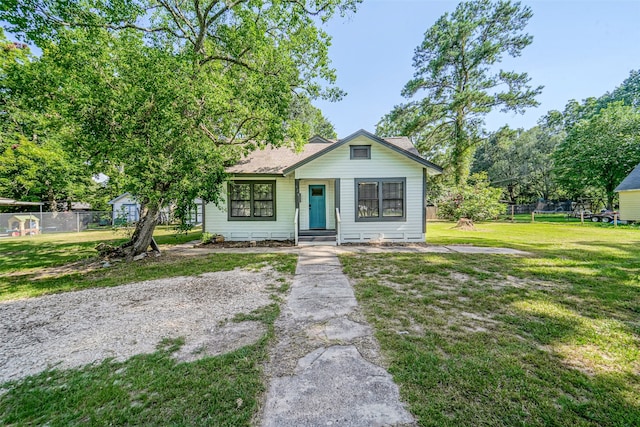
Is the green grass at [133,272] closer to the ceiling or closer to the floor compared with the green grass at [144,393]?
closer to the ceiling

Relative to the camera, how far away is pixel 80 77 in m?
6.64

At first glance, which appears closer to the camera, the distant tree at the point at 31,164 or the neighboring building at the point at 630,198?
the neighboring building at the point at 630,198

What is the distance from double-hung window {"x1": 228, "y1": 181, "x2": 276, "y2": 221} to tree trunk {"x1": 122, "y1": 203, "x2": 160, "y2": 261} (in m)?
3.20

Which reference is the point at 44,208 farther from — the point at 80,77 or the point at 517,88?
the point at 517,88

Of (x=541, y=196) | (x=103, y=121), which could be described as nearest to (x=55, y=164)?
(x=103, y=121)

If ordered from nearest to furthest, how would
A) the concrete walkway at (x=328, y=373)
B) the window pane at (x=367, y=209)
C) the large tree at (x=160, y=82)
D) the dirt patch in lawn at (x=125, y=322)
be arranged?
the concrete walkway at (x=328, y=373)
the dirt patch in lawn at (x=125, y=322)
the large tree at (x=160, y=82)
the window pane at (x=367, y=209)

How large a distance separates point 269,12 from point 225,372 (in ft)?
34.1

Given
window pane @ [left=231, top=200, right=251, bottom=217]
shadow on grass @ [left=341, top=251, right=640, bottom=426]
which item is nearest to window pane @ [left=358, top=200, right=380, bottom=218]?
shadow on grass @ [left=341, top=251, right=640, bottom=426]

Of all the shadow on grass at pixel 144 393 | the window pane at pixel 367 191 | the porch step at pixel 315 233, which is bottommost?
the shadow on grass at pixel 144 393

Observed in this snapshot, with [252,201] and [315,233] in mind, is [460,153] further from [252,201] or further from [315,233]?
[252,201]

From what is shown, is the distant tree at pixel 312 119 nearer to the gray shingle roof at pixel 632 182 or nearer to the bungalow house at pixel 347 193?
the bungalow house at pixel 347 193

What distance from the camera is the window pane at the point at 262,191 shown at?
11.1 meters

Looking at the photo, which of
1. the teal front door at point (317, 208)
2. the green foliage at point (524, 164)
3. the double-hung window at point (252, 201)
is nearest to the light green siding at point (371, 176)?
the teal front door at point (317, 208)

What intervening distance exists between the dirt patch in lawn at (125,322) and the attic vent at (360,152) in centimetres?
644
